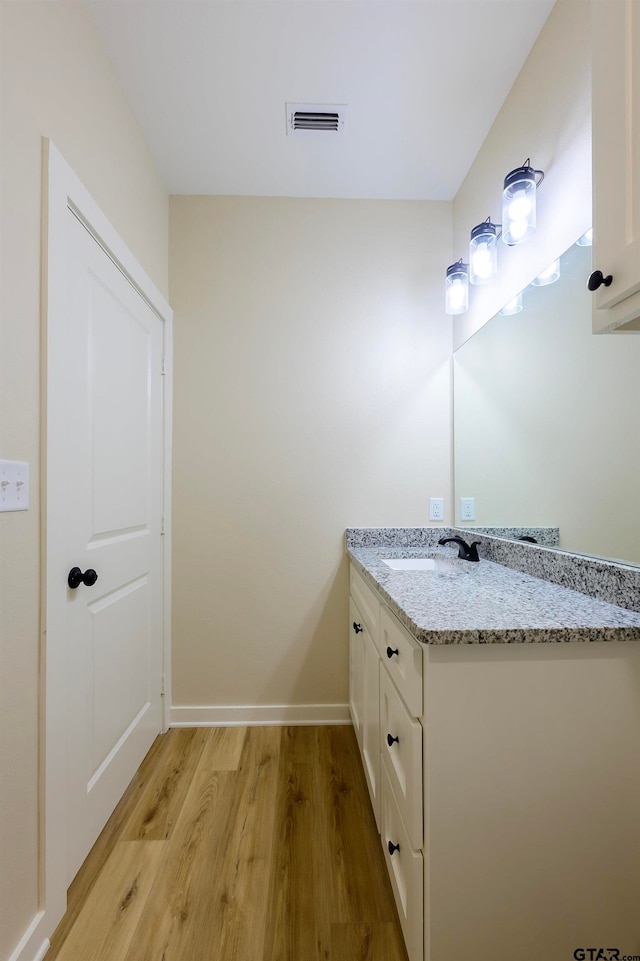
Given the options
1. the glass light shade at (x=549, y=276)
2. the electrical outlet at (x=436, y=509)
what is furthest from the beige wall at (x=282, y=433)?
the glass light shade at (x=549, y=276)

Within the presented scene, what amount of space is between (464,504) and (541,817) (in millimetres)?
1438

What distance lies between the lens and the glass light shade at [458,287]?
2.15 m

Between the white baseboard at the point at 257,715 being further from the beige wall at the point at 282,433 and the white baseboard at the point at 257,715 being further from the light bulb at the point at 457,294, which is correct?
the light bulb at the point at 457,294

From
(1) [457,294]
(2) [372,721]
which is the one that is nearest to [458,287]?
(1) [457,294]

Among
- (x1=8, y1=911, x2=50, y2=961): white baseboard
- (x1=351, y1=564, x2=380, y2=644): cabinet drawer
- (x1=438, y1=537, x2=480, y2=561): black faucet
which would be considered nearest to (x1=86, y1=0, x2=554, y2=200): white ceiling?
(x1=438, y1=537, x2=480, y2=561): black faucet

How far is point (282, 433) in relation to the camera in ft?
7.70

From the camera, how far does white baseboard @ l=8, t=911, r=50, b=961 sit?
1.07 m

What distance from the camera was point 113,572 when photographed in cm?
166

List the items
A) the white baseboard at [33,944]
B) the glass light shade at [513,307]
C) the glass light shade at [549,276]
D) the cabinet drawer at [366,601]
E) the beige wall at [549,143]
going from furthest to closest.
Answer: the glass light shade at [513,307], the cabinet drawer at [366,601], the glass light shade at [549,276], the beige wall at [549,143], the white baseboard at [33,944]

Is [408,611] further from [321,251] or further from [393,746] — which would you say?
[321,251]

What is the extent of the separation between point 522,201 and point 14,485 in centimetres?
170

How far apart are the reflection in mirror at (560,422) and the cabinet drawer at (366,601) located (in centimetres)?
61

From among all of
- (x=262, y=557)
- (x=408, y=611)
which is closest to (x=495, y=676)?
(x=408, y=611)

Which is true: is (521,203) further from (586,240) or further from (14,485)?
(14,485)
